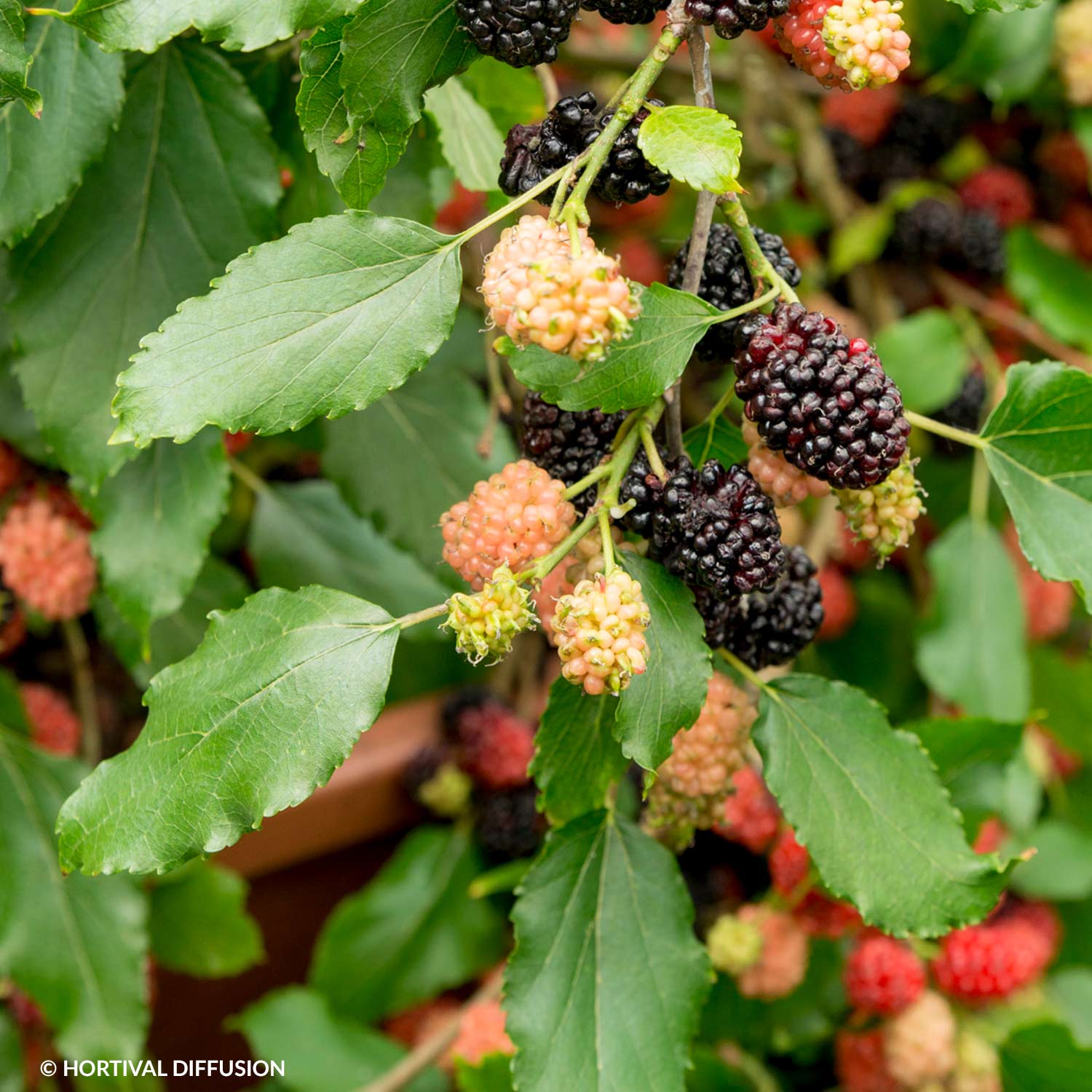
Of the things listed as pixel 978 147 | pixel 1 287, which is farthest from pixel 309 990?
pixel 978 147

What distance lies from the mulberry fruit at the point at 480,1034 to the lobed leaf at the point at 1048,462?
420mm

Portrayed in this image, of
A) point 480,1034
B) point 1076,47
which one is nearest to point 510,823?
point 480,1034

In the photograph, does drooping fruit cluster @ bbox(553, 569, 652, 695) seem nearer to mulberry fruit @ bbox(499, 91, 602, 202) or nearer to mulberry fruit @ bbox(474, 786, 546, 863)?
mulberry fruit @ bbox(499, 91, 602, 202)

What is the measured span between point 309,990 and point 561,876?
1.28 ft

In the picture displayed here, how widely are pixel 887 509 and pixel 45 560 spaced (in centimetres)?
45

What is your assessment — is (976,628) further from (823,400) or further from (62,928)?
(62,928)

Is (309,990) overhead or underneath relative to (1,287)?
underneath

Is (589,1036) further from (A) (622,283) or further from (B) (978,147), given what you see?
(B) (978,147)

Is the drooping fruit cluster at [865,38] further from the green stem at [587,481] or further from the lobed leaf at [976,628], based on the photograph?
the lobed leaf at [976,628]

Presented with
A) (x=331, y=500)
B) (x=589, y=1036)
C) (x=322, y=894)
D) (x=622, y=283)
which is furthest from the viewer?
(x=322, y=894)

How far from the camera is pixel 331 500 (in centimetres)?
75

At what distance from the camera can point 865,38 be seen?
0.34 meters

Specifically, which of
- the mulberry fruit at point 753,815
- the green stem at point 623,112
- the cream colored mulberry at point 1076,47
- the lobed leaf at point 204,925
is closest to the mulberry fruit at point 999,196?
the cream colored mulberry at point 1076,47

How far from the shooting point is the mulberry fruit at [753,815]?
64 cm
